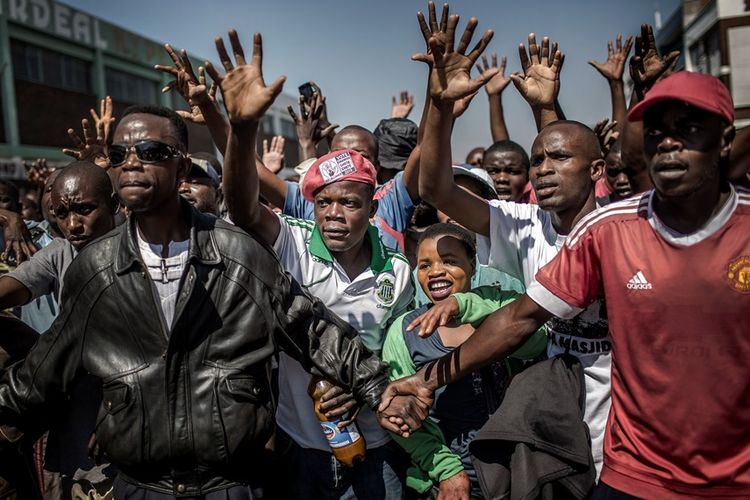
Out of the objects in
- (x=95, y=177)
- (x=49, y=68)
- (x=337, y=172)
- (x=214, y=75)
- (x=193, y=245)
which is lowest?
(x=193, y=245)

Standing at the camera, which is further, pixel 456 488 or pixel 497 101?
pixel 497 101

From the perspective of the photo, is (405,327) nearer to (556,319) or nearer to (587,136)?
(556,319)

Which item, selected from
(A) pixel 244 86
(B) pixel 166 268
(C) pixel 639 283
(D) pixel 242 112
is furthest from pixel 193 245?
(C) pixel 639 283

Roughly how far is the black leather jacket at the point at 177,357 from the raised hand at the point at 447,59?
1.12 m

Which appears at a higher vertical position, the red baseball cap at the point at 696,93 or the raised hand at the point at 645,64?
the raised hand at the point at 645,64

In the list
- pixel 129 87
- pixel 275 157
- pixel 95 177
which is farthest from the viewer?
pixel 129 87

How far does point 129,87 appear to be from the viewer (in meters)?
30.3

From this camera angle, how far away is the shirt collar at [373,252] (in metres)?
3.26

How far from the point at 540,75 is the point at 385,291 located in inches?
67.7

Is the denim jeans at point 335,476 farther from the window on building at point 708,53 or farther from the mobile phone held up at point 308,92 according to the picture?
the window on building at point 708,53

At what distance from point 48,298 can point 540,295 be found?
341cm

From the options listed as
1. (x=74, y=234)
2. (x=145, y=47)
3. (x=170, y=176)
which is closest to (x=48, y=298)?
(x=74, y=234)

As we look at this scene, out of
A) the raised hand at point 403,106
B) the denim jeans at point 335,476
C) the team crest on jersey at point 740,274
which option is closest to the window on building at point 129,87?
the raised hand at point 403,106

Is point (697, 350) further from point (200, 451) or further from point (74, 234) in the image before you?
point (74, 234)
